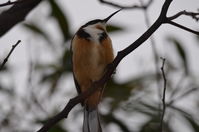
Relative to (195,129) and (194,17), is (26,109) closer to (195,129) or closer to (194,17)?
(195,129)

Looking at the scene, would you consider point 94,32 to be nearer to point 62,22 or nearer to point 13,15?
point 13,15

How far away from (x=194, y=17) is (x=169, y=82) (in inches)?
80.9

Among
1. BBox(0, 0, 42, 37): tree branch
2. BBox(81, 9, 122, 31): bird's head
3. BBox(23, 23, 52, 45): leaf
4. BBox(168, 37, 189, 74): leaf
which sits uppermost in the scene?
BBox(0, 0, 42, 37): tree branch

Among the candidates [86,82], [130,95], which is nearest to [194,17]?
[86,82]

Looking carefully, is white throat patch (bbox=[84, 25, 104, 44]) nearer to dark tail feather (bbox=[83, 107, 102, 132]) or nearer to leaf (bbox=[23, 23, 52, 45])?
dark tail feather (bbox=[83, 107, 102, 132])

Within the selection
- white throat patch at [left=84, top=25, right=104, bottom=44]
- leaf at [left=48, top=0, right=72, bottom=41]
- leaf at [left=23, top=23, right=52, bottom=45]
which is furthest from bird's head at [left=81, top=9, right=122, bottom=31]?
leaf at [left=23, top=23, right=52, bottom=45]

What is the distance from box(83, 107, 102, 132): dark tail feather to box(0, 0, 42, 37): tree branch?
0.84 m

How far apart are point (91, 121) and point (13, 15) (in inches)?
35.7

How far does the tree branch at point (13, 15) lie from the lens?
2992 millimetres

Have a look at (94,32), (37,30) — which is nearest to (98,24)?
(94,32)

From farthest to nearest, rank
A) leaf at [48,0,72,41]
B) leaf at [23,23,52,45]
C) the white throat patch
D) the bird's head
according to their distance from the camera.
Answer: leaf at [23,23,52,45], leaf at [48,0,72,41], the bird's head, the white throat patch

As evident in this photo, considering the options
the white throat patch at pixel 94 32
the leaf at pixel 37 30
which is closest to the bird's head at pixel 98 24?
the white throat patch at pixel 94 32

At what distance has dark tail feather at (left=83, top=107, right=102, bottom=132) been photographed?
3.24 meters

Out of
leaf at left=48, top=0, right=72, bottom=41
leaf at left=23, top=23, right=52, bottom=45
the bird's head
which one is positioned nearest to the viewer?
the bird's head
